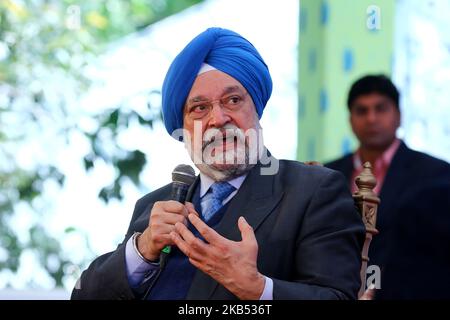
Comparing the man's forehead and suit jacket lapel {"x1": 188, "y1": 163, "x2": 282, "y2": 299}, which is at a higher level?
the man's forehead

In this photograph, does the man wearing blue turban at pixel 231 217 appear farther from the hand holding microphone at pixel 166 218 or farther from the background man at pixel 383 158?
the background man at pixel 383 158

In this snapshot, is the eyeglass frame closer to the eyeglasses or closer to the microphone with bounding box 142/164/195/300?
the eyeglasses

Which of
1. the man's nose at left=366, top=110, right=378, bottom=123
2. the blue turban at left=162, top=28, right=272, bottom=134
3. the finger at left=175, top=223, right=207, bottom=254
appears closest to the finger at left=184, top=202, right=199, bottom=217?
the finger at left=175, top=223, right=207, bottom=254

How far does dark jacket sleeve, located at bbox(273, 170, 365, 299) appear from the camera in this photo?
244 centimetres

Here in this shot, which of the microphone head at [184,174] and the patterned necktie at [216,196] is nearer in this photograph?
the microphone head at [184,174]

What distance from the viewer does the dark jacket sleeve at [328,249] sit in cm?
244

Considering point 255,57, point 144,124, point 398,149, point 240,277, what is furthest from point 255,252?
point 144,124

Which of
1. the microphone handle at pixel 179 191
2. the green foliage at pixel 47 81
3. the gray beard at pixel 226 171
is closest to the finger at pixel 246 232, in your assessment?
the microphone handle at pixel 179 191

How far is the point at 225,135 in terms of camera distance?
2.69 meters

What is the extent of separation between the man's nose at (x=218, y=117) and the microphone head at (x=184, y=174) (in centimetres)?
14

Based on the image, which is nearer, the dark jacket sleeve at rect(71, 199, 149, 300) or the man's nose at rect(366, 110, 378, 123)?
the dark jacket sleeve at rect(71, 199, 149, 300)
